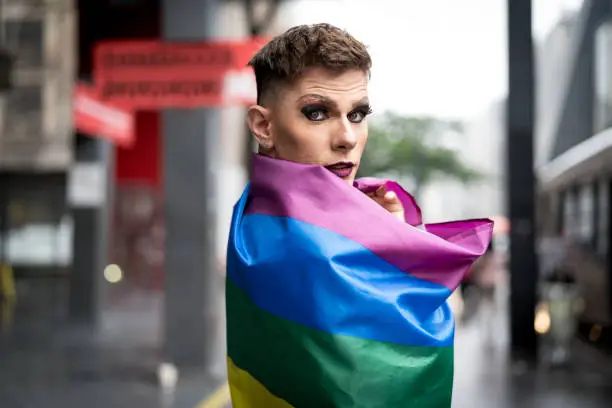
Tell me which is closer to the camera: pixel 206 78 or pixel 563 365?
pixel 206 78

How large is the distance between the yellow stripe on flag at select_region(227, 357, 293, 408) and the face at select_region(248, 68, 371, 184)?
1.68ft

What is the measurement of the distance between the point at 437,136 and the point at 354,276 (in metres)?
31.1

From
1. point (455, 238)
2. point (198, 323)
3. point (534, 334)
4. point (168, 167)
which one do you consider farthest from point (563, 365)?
point (455, 238)

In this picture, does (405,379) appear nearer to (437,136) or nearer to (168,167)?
(168,167)

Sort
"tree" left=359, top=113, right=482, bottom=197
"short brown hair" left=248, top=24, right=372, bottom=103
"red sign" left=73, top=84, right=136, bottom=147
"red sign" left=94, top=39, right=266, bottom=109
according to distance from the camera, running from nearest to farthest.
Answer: "short brown hair" left=248, top=24, right=372, bottom=103, "red sign" left=94, top=39, right=266, bottom=109, "red sign" left=73, top=84, right=136, bottom=147, "tree" left=359, top=113, right=482, bottom=197

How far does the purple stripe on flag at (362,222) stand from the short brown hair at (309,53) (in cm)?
22

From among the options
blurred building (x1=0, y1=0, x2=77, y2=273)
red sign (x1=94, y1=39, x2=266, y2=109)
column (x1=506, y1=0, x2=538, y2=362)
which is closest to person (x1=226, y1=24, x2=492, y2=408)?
red sign (x1=94, y1=39, x2=266, y2=109)

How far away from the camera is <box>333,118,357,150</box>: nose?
5.49 feet

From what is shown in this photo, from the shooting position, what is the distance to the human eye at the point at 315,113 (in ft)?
5.52

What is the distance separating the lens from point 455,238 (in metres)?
1.68

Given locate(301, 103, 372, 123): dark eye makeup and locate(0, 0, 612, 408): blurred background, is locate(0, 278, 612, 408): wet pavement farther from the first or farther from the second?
locate(301, 103, 372, 123): dark eye makeup

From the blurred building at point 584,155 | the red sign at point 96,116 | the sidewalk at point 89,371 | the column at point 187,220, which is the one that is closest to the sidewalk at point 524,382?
the blurred building at point 584,155

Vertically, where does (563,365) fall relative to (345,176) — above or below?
below

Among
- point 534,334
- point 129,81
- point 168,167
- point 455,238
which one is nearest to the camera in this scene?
point 455,238
